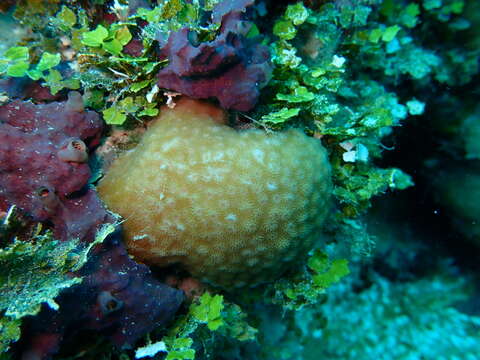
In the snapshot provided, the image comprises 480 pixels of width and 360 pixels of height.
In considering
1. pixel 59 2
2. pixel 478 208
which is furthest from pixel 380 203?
pixel 59 2

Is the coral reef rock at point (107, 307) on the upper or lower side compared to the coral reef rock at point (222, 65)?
lower

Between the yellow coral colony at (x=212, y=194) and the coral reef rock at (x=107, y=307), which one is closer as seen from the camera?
the coral reef rock at (x=107, y=307)

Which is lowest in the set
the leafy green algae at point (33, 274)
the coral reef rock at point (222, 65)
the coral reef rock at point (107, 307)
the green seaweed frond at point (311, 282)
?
the green seaweed frond at point (311, 282)

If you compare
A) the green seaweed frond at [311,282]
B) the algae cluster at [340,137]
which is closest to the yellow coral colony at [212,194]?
the algae cluster at [340,137]

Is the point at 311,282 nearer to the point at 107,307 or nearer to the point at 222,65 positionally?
the point at 107,307

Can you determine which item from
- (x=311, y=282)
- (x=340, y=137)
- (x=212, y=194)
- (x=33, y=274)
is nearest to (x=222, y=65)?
(x=212, y=194)

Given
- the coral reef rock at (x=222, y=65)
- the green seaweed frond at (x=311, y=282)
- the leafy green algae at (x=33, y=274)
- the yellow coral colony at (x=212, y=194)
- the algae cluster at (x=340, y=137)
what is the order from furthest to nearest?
the green seaweed frond at (x=311, y=282) → the algae cluster at (x=340, y=137) → the yellow coral colony at (x=212, y=194) → the coral reef rock at (x=222, y=65) → the leafy green algae at (x=33, y=274)

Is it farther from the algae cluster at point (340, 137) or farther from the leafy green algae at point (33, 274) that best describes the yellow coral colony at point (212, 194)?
the leafy green algae at point (33, 274)

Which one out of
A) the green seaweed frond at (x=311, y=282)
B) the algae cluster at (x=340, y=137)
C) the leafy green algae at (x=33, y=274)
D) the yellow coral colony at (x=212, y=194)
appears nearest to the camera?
the leafy green algae at (x=33, y=274)

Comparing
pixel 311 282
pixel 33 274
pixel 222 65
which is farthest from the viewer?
pixel 311 282
